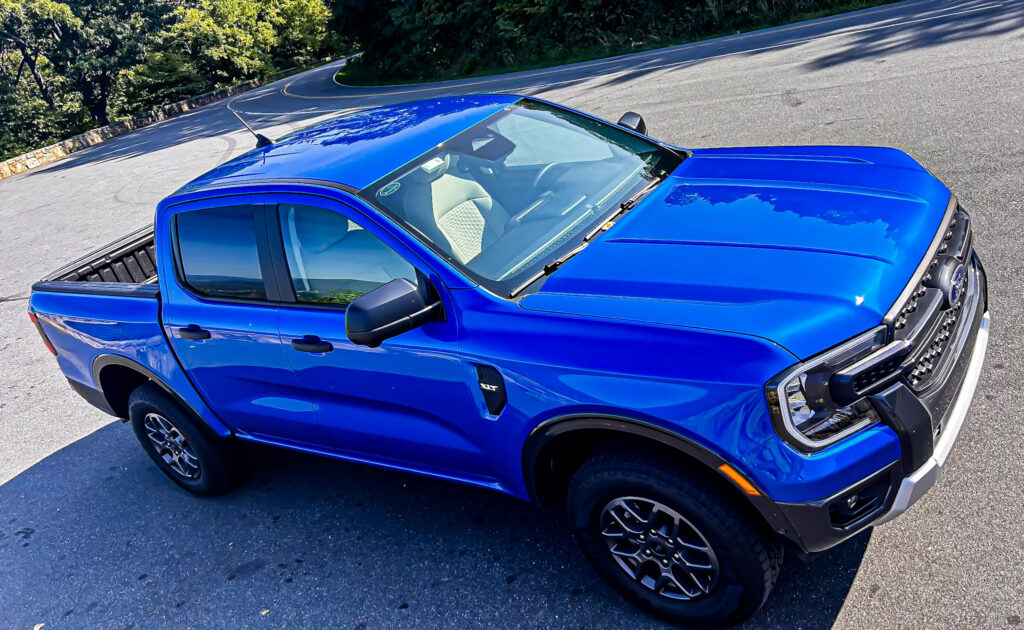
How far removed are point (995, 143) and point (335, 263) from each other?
244 inches

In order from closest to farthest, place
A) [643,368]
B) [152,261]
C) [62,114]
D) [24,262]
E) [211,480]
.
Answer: [643,368], [211,480], [152,261], [24,262], [62,114]

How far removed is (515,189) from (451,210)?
0.37 m

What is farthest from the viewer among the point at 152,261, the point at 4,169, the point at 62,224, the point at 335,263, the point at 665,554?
the point at 4,169

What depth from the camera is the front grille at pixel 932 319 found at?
107 inches

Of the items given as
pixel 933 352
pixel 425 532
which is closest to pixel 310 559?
pixel 425 532

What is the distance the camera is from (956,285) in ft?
10.1

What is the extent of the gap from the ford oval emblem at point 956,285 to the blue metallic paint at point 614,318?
0.51 ft

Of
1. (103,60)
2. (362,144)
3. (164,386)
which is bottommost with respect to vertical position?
(164,386)

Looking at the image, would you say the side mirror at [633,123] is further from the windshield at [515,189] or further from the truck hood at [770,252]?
the truck hood at [770,252]

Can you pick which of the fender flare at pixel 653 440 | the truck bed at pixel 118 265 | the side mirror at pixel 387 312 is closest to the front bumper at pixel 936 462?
the fender flare at pixel 653 440

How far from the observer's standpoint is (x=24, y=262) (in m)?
11.8

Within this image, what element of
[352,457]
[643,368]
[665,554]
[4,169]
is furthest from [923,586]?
[4,169]

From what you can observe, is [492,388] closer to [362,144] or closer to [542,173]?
[542,173]

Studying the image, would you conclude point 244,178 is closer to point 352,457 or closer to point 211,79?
point 352,457
